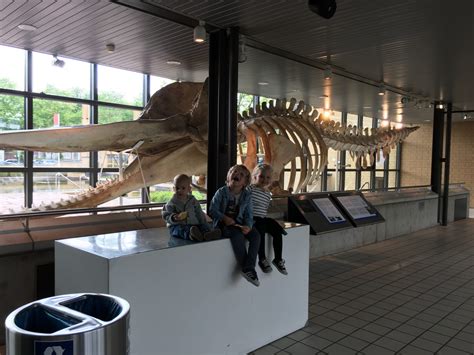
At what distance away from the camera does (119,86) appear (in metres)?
8.85

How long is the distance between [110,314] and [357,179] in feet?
55.3

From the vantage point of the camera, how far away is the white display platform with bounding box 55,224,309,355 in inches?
112

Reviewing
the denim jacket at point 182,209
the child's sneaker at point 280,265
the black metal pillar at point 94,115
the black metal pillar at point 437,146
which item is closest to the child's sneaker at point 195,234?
the denim jacket at point 182,209

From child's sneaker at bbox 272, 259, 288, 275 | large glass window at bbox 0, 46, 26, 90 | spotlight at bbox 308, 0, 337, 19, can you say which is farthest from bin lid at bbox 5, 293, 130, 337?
large glass window at bbox 0, 46, 26, 90

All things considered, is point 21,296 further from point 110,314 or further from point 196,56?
point 196,56

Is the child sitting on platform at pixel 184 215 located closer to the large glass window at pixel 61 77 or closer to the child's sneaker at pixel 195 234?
the child's sneaker at pixel 195 234

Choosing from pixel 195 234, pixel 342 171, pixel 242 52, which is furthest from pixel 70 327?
pixel 342 171

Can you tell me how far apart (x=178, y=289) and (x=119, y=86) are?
6.66 meters

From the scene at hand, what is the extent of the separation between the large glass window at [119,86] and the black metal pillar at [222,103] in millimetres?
3943

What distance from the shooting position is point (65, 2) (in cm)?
497

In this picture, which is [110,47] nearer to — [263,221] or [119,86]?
[119,86]

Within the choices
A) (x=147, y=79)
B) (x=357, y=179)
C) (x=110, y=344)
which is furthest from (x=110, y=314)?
(x=357, y=179)

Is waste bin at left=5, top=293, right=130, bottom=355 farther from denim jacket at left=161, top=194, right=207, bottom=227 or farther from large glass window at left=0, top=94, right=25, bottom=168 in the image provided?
large glass window at left=0, top=94, right=25, bottom=168

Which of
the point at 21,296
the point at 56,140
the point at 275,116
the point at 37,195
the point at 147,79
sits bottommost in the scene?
the point at 21,296
